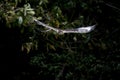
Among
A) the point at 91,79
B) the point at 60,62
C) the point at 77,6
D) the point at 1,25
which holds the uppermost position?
the point at 77,6

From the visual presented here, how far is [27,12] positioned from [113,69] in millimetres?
1031

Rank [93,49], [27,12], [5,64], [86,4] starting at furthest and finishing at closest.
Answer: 1. [5,64]
2. [93,49]
3. [86,4]
4. [27,12]

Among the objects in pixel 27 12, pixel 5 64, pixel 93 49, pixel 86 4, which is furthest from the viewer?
pixel 5 64

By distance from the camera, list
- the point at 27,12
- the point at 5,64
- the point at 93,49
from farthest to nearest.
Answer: the point at 5,64 < the point at 93,49 < the point at 27,12

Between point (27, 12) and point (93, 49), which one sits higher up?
point (27, 12)

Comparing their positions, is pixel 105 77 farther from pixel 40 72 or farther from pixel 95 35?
pixel 40 72

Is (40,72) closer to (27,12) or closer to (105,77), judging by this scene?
(105,77)

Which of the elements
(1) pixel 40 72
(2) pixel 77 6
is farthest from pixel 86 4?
(1) pixel 40 72

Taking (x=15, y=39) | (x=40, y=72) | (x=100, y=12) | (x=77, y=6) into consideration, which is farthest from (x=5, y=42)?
(x=100, y=12)

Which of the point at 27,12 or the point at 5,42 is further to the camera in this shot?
the point at 5,42

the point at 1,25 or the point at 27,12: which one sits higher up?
the point at 27,12

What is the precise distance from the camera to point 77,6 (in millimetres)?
2529

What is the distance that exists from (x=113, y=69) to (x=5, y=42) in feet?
3.88

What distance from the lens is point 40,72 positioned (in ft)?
8.59
